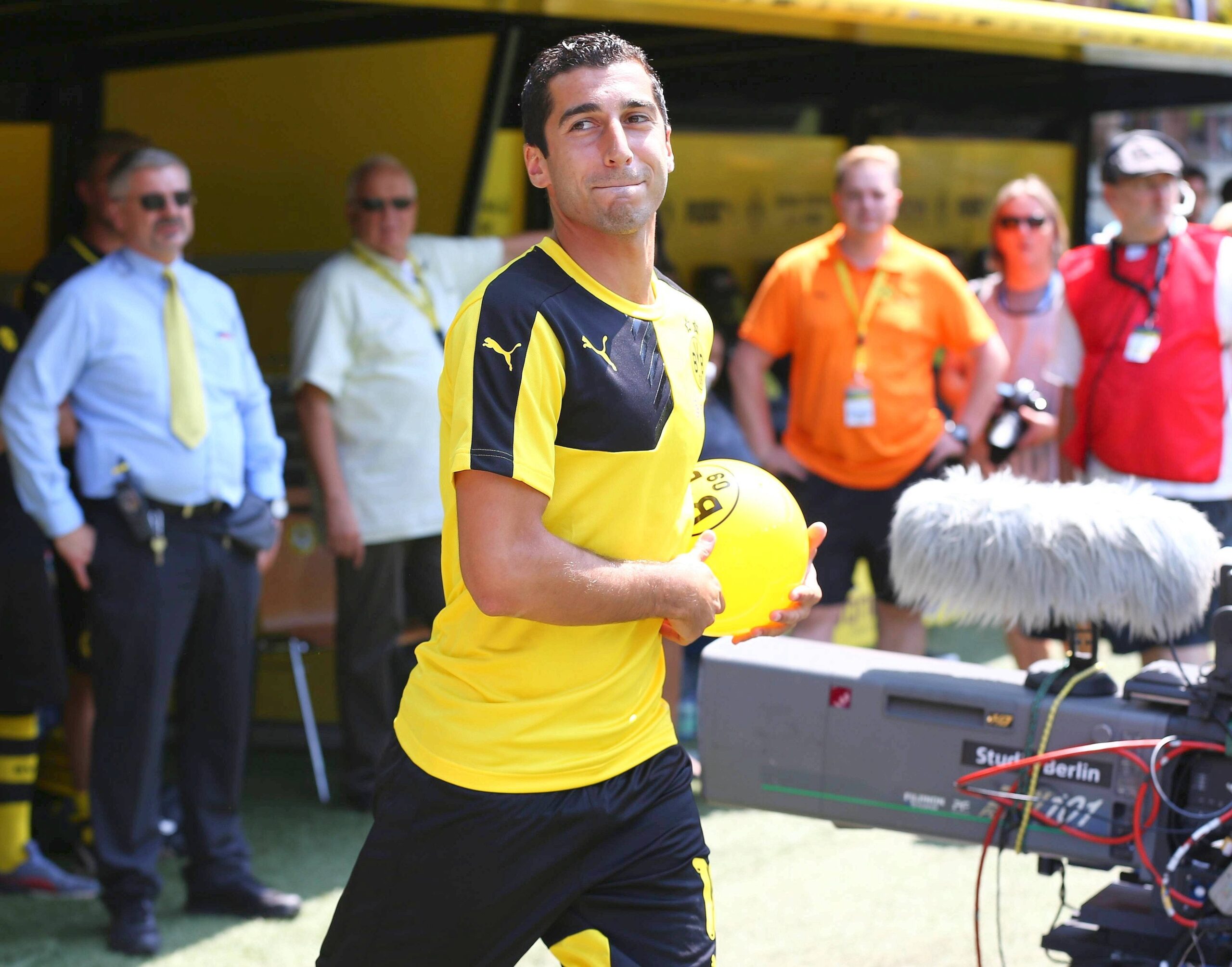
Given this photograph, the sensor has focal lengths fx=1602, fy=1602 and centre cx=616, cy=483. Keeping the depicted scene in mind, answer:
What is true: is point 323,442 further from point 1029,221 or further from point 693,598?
point 693,598

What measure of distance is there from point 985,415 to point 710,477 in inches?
120

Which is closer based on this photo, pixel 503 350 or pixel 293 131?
pixel 503 350

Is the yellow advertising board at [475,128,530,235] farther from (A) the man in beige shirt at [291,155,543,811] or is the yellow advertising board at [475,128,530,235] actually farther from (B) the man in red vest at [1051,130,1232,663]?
(B) the man in red vest at [1051,130,1232,663]

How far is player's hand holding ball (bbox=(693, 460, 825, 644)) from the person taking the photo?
2475 mm

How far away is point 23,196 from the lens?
588 cm

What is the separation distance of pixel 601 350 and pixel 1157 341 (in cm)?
317

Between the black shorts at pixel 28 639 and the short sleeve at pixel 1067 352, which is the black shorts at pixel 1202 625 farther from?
the black shorts at pixel 28 639

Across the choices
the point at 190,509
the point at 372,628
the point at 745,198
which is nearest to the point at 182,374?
the point at 190,509

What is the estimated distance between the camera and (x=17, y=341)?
432 cm

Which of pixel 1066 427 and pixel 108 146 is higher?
pixel 108 146

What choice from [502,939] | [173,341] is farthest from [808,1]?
[502,939]

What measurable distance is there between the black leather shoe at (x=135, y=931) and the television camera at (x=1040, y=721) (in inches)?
63.8

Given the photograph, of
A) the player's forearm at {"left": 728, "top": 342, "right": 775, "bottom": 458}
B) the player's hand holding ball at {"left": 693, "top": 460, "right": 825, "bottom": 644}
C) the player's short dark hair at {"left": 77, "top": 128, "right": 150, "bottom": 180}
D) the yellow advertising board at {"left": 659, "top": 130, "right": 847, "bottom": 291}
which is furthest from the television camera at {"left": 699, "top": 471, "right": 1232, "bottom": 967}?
the yellow advertising board at {"left": 659, "top": 130, "right": 847, "bottom": 291}

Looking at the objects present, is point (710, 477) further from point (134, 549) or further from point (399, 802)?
point (134, 549)
